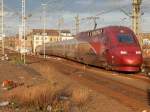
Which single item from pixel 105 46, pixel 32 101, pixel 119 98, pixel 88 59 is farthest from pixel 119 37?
pixel 32 101

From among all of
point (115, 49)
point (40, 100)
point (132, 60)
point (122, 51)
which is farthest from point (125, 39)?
point (40, 100)

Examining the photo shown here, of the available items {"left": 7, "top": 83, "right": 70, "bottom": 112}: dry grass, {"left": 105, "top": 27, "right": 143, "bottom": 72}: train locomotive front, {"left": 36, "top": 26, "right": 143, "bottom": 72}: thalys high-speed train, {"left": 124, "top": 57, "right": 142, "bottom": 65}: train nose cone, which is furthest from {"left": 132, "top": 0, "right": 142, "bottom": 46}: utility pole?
{"left": 7, "top": 83, "right": 70, "bottom": 112}: dry grass

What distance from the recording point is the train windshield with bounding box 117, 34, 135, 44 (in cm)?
3164

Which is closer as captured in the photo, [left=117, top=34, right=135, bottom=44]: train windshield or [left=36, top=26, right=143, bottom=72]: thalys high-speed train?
[left=36, top=26, right=143, bottom=72]: thalys high-speed train

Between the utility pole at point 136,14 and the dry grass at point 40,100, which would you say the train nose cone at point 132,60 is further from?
the utility pole at point 136,14

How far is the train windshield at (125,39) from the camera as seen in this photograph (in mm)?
31641

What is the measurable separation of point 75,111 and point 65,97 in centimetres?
355

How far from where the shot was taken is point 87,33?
40312 mm

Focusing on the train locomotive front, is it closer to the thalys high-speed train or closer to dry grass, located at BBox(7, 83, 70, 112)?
the thalys high-speed train

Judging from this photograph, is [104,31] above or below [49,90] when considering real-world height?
above

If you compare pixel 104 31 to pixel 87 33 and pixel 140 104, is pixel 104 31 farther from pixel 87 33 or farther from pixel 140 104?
pixel 140 104

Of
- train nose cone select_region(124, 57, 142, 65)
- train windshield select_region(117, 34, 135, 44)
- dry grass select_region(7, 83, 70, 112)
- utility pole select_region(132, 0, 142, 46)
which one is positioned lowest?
dry grass select_region(7, 83, 70, 112)

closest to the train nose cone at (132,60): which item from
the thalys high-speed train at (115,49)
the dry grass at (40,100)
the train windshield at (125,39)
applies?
the thalys high-speed train at (115,49)

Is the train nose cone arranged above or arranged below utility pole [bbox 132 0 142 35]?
below
